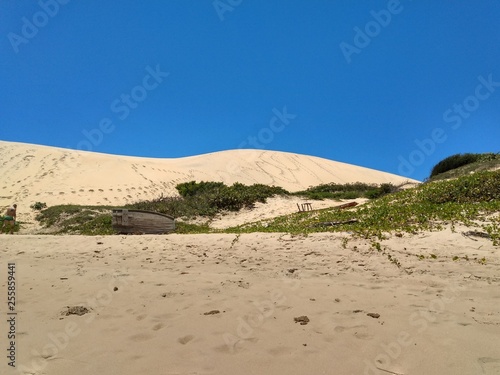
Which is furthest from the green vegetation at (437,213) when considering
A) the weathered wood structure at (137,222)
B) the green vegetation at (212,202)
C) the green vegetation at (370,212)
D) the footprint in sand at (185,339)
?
the green vegetation at (212,202)

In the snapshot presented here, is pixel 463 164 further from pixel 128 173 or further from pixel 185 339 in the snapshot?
pixel 128 173

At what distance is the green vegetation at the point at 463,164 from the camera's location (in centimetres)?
2078

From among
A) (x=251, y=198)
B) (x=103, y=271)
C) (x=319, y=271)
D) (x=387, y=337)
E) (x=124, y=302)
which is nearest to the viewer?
(x=387, y=337)

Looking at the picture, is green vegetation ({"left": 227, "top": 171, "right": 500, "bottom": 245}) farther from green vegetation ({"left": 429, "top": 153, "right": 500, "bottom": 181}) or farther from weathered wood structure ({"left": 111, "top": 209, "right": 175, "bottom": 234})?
green vegetation ({"left": 429, "top": 153, "right": 500, "bottom": 181})

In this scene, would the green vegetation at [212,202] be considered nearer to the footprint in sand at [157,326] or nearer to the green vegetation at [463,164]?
the green vegetation at [463,164]

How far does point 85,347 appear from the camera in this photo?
3.66 meters

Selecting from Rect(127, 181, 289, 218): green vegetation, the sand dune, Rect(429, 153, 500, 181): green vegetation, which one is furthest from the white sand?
the sand dune

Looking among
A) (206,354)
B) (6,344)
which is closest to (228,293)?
(206,354)

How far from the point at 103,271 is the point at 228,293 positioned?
3124mm

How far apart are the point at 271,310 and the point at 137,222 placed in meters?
10.4

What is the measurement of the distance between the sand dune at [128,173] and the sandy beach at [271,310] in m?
22.5

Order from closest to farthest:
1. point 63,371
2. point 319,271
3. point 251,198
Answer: point 63,371 < point 319,271 < point 251,198

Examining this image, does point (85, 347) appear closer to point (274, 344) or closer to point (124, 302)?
point (124, 302)

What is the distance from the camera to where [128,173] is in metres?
38.1
